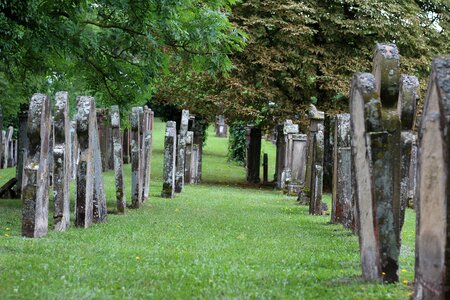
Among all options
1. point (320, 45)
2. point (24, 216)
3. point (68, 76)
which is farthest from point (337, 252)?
point (320, 45)

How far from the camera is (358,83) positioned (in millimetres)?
8922

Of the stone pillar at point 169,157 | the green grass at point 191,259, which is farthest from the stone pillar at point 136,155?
the stone pillar at point 169,157

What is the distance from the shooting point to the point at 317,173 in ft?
63.5

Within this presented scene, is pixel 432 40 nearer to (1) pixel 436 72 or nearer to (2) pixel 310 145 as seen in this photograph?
(2) pixel 310 145

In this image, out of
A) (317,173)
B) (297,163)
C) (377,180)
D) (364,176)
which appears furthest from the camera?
(297,163)

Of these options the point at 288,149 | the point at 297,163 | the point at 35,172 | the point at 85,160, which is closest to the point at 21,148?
the point at 85,160

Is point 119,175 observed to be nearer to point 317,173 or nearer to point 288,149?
point 317,173

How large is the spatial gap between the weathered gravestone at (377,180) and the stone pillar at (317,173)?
10.3m

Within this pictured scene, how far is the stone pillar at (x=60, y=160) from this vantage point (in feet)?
44.7

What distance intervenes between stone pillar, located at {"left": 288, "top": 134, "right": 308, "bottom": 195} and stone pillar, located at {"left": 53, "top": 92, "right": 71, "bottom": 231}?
647 inches

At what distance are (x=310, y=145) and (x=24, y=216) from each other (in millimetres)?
10336

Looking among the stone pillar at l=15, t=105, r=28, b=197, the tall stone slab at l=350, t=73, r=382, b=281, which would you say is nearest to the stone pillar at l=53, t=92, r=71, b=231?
the tall stone slab at l=350, t=73, r=382, b=281

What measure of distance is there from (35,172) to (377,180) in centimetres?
574

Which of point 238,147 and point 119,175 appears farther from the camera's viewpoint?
point 238,147
